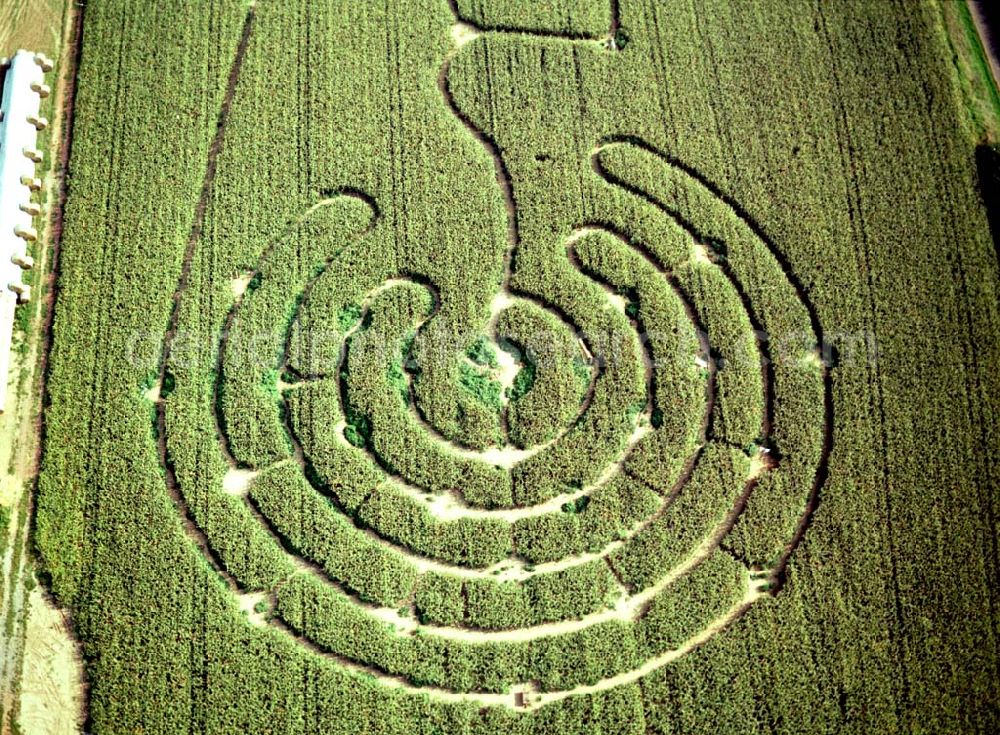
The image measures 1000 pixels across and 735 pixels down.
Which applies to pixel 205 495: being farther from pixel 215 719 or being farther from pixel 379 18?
pixel 379 18

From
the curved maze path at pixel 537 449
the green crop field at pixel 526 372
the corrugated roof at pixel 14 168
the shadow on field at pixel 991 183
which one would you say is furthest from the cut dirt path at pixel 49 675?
the shadow on field at pixel 991 183

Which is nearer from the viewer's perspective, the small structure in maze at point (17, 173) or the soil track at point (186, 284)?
the soil track at point (186, 284)

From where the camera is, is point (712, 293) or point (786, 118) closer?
point (712, 293)

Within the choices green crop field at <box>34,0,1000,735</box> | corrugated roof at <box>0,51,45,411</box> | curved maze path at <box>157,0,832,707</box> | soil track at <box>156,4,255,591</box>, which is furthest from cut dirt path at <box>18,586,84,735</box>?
corrugated roof at <box>0,51,45,411</box>

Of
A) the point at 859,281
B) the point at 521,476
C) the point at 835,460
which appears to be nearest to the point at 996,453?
the point at 835,460

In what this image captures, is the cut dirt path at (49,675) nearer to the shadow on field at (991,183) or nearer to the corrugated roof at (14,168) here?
the corrugated roof at (14,168)

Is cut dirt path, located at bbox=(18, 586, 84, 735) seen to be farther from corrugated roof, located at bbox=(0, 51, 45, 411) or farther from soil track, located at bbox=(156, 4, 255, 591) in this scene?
corrugated roof, located at bbox=(0, 51, 45, 411)
